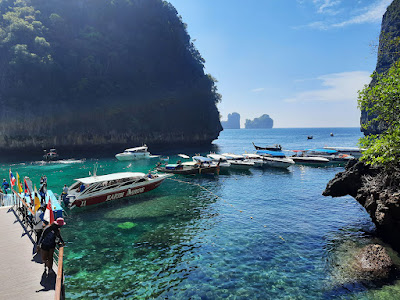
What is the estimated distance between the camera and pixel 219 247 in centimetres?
1641

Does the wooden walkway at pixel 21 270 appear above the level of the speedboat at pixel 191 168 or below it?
above

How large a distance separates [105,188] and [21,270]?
1715cm

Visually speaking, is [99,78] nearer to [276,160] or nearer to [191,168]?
[191,168]

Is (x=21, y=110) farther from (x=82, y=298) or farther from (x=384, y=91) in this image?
(x=384, y=91)

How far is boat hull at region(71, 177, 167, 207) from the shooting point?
24.8m

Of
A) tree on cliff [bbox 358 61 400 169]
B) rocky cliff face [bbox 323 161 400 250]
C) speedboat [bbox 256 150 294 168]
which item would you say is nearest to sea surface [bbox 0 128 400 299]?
rocky cliff face [bbox 323 161 400 250]

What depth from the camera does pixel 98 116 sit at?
3260 inches

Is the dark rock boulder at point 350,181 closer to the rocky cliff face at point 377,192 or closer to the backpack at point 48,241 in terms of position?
the rocky cliff face at point 377,192

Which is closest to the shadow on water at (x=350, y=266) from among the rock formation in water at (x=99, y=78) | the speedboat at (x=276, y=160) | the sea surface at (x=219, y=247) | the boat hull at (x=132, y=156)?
the sea surface at (x=219, y=247)

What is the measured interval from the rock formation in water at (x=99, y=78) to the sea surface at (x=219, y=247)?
6239 cm

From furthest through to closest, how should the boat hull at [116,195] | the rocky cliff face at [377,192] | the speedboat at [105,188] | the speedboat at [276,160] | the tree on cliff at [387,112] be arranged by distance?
the speedboat at [276,160] < the boat hull at [116,195] < the speedboat at [105,188] < the rocky cliff face at [377,192] < the tree on cliff at [387,112]

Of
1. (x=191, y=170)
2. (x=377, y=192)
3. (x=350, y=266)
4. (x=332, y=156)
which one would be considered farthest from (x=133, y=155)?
(x=350, y=266)

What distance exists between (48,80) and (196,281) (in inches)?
3305

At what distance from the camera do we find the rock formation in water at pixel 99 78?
71.7 metres
